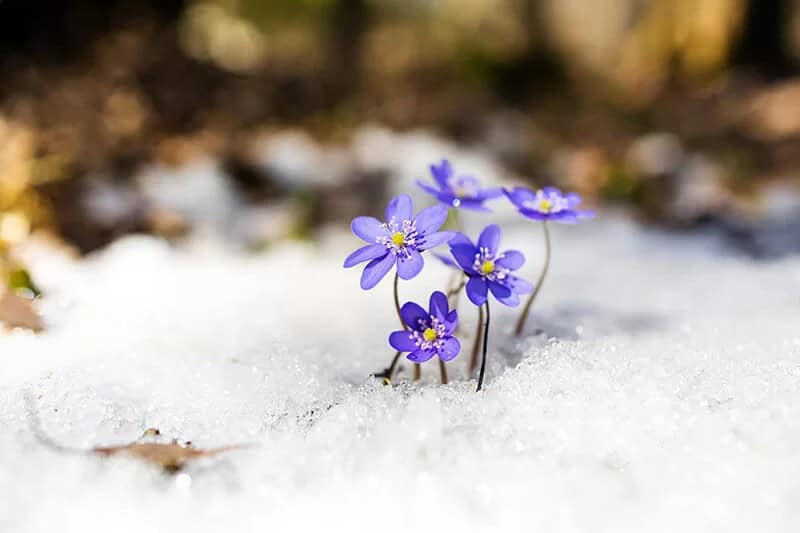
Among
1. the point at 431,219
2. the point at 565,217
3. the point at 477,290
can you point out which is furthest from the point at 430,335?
the point at 565,217

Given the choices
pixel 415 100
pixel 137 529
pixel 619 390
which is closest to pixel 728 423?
pixel 619 390

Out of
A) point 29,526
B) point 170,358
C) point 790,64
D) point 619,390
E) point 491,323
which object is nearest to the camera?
point 29,526

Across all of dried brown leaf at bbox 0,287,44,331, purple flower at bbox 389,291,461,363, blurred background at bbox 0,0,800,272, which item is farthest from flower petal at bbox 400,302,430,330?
blurred background at bbox 0,0,800,272

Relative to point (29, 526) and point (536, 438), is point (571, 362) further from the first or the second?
point (29, 526)

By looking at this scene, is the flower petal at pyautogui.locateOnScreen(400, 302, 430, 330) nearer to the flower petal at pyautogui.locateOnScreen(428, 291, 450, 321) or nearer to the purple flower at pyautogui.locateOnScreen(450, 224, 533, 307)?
the flower petal at pyautogui.locateOnScreen(428, 291, 450, 321)

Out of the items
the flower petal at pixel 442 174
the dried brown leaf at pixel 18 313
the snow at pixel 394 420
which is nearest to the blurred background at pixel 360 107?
the dried brown leaf at pixel 18 313

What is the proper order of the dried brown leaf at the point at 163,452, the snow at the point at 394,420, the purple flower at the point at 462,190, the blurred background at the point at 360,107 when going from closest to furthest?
the snow at the point at 394,420
the dried brown leaf at the point at 163,452
the purple flower at the point at 462,190
the blurred background at the point at 360,107

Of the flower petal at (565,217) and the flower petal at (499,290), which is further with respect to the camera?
the flower petal at (565,217)

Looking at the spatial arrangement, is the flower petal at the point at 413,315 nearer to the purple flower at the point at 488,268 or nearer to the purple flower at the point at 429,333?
the purple flower at the point at 429,333
